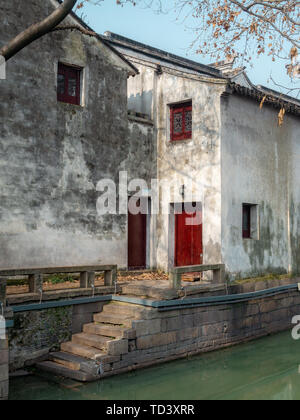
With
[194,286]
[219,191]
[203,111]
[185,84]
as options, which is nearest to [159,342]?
[194,286]

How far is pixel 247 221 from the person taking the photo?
49.5ft

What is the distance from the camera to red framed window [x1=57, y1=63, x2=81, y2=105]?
13164 millimetres

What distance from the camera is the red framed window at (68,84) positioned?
13164 mm

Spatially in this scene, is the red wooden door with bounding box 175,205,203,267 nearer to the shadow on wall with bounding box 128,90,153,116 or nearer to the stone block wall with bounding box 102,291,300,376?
the stone block wall with bounding box 102,291,300,376

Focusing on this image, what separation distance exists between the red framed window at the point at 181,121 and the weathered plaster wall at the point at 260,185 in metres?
1.37

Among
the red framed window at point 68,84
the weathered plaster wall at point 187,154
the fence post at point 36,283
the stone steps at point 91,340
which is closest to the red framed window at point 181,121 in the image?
the weathered plaster wall at point 187,154

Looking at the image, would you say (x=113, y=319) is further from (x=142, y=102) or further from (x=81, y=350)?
(x=142, y=102)

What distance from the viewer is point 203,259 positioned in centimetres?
1402

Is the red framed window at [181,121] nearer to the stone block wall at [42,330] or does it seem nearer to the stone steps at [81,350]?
the stone block wall at [42,330]

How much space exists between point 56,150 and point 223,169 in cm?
458

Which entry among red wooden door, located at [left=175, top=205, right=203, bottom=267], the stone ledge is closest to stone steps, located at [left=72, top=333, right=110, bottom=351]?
the stone ledge

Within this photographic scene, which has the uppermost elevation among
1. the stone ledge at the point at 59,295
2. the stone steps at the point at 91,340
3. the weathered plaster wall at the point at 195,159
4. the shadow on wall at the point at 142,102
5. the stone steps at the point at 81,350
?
the shadow on wall at the point at 142,102

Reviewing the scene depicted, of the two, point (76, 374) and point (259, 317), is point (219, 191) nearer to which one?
point (259, 317)

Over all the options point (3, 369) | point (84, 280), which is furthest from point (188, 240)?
point (3, 369)
